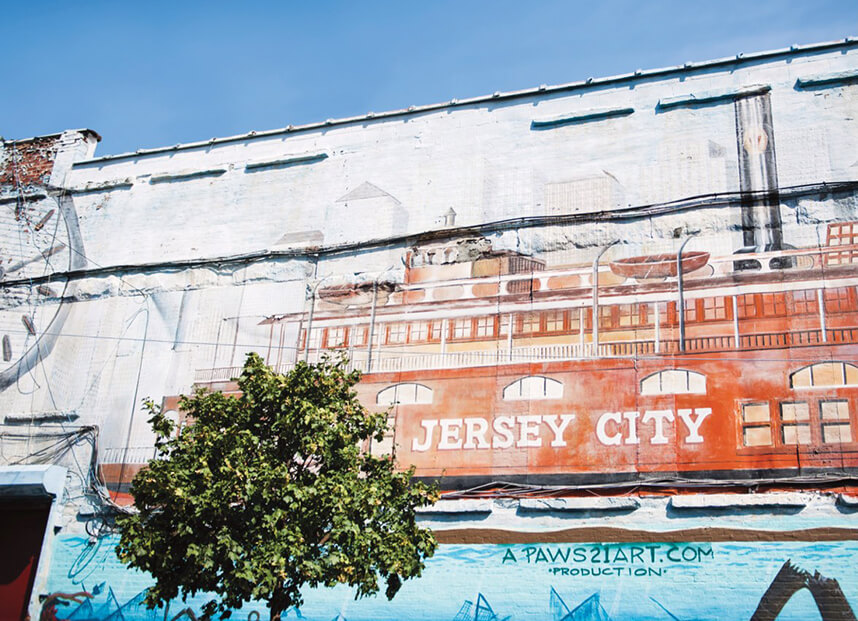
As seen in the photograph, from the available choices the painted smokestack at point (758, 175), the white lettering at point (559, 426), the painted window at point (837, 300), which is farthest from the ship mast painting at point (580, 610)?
the painted smokestack at point (758, 175)

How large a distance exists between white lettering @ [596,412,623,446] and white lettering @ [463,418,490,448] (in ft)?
6.04

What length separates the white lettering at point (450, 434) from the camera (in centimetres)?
1484

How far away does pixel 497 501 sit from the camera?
46.8 ft

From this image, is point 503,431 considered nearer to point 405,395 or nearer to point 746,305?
point 405,395

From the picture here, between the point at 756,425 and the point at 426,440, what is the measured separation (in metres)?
5.23

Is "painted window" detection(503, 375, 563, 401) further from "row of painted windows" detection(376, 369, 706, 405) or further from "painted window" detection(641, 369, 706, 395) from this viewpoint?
"painted window" detection(641, 369, 706, 395)

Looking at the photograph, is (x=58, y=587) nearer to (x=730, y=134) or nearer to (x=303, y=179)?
(x=303, y=179)

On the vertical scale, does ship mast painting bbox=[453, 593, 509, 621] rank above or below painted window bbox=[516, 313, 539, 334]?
below

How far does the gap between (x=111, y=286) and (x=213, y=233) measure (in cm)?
247

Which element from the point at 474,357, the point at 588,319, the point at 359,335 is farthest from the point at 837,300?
the point at 359,335

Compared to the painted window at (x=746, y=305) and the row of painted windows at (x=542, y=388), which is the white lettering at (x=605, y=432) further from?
the painted window at (x=746, y=305)

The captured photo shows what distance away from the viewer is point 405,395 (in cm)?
1545

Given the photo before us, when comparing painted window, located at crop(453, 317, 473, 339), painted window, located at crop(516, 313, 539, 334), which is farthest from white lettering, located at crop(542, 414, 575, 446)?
painted window, located at crop(453, 317, 473, 339)

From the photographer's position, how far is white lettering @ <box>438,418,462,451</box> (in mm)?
14836
